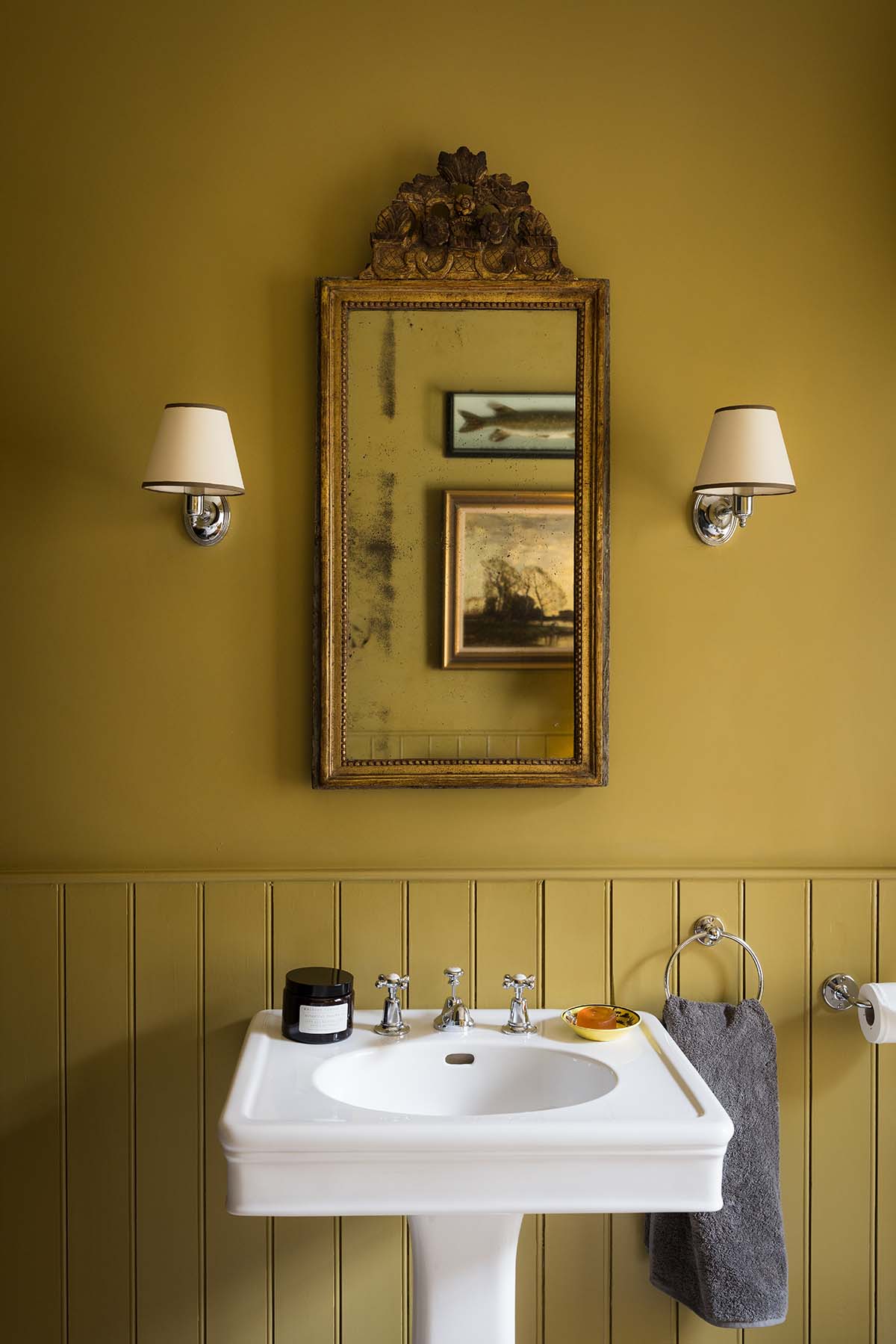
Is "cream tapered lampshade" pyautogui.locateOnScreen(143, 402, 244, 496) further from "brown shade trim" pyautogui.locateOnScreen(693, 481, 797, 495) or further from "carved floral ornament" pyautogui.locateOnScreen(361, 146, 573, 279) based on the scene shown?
"brown shade trim" pyautogui.locateOnScreen(693, 481, 797, 495)

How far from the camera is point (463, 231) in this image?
1656 mm

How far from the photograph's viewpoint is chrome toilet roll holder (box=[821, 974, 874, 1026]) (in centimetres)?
170

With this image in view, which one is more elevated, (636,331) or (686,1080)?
(636,331)

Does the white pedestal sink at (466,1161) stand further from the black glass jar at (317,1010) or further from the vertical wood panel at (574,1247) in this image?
the vertical wood panel at (574,1247)

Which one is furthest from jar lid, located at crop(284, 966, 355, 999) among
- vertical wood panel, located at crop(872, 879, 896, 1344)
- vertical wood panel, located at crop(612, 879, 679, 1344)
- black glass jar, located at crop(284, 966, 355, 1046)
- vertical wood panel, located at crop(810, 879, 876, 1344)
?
vertical wood panel, located at crop(872, 879, 896, 1344)

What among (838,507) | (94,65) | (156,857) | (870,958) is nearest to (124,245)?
(94,65)

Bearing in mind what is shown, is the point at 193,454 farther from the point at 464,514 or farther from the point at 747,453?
the point at 747,453

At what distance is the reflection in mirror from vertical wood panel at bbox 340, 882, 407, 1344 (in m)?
0.23

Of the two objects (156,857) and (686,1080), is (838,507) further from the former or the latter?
(156,857)

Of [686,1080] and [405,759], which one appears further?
[405,759]

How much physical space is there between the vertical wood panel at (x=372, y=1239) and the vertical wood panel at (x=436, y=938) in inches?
1.2

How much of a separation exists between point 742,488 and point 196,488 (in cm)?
83

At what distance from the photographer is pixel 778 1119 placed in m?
1.67

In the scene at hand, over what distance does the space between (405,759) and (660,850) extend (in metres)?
0.44
